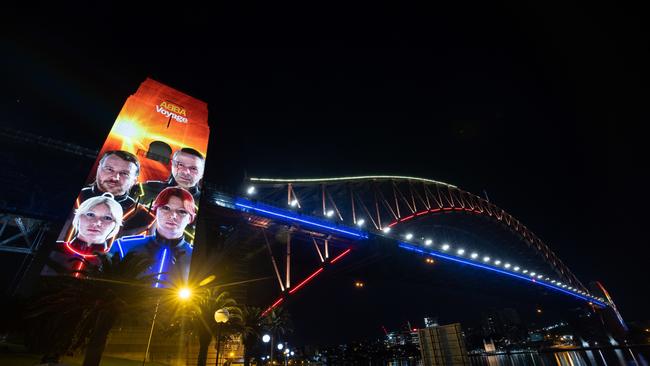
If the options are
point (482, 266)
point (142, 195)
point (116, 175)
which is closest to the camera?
point (116, 175)

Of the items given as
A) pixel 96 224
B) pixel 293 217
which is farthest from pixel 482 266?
pixel 96 224

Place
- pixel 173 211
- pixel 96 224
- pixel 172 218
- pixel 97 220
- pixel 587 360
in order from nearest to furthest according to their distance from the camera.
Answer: pixel 96 224
pixel 97 220
pixel 172 218
pixel 173 211
pixel 587 360

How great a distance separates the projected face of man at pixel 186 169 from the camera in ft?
88.1

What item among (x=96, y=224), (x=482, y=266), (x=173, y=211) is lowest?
(x=96, y=224)

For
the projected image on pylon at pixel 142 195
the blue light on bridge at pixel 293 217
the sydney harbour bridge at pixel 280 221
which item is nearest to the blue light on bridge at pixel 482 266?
the sydney harbour bridge at pixel 280 221

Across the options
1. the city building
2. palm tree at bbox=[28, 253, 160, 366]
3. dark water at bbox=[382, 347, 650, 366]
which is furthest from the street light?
dark water at bbox=[382, 347, 650, 366]

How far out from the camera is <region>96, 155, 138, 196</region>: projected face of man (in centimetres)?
2277

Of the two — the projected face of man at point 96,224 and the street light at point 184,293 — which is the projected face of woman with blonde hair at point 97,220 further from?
the street light at point 184,293

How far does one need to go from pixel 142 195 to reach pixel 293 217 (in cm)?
1354

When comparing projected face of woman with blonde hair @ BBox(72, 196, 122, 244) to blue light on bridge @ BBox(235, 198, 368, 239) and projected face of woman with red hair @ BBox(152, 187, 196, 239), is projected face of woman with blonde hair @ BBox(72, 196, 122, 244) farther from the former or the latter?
blue light on bridge @ BBox(235, 198, 368, 239)

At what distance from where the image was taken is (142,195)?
23938 millimetres

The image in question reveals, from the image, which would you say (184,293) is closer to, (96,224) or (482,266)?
(96,224)

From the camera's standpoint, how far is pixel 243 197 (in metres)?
27.9

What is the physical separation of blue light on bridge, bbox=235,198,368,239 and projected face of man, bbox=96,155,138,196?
8.67 m
